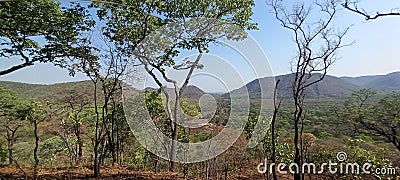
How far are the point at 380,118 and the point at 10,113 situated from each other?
366 inches


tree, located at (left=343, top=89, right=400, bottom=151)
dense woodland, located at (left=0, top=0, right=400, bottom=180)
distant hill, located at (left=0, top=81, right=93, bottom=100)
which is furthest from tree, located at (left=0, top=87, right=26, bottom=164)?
tree, located at (left=343, top=89, right=400, bottom=151)

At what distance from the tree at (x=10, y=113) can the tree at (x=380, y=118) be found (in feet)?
27.1

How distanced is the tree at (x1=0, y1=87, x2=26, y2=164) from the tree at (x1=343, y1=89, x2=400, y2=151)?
827 cm

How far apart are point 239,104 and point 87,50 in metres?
3.63

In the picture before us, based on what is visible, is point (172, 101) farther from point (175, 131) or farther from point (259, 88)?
point (259, 88)

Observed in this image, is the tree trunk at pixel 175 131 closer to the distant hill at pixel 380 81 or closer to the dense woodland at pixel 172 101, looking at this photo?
the dense woodland at pixel 172 101

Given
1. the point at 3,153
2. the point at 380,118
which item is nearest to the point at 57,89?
the point at 3,153

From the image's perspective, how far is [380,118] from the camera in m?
8.04

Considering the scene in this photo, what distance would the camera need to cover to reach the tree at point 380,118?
7645 mm

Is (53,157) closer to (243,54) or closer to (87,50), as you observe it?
(87,50)

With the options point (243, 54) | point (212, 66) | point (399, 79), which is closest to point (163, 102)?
point (212, 66)

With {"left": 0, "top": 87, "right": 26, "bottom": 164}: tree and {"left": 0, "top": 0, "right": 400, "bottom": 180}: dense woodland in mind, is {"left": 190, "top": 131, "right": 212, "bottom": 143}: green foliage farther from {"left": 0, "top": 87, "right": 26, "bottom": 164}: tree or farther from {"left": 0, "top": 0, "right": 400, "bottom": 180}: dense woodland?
{"left": 0, "top": 87, "right": 26, "bottom": 164}: tree

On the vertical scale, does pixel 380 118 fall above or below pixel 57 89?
below

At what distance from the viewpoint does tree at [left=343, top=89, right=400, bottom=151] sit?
7645 mm
